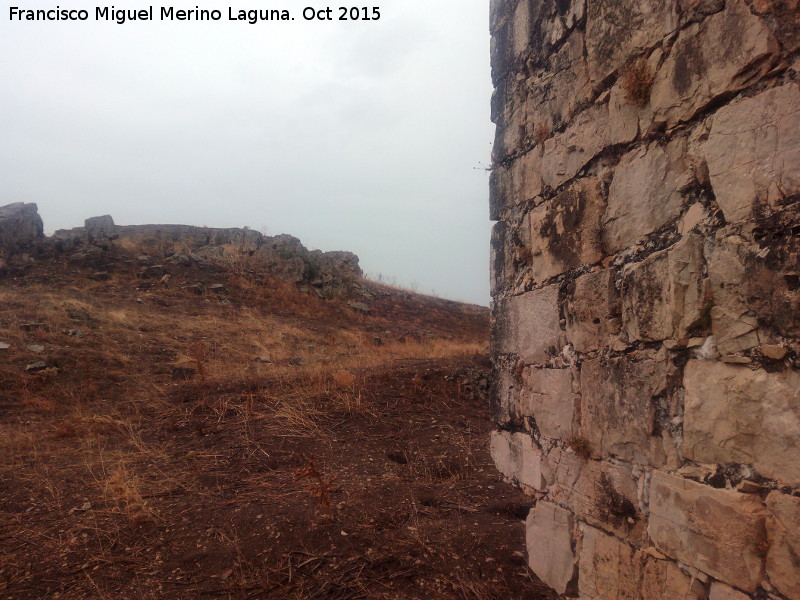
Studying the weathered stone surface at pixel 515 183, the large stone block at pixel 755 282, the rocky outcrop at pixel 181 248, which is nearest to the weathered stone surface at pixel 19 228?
the rocky outcrop at pixel 181 248

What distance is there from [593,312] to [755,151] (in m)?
0.84

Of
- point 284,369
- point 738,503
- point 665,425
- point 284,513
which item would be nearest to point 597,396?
point 665,425

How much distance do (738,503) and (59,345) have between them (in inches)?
405

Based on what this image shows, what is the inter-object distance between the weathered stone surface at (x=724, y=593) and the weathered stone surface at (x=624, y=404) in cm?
37

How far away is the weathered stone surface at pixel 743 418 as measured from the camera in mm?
1385

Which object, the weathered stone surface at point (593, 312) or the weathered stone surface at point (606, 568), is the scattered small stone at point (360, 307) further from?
the weathered stone surface at point (606, 568)

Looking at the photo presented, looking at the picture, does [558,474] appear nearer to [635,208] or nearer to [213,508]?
[635,208]

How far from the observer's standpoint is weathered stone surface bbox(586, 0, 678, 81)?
1880 mm

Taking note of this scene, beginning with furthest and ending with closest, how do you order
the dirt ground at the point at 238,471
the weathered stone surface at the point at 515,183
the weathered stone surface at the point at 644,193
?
the dirt ground at the point at 238,471, the weathered stone surface at the point at 515,183, the weathered stone surface at the point at 644,193

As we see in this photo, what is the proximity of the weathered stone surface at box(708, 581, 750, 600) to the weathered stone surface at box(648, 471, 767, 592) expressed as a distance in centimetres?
2

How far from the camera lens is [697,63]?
1.71 metres

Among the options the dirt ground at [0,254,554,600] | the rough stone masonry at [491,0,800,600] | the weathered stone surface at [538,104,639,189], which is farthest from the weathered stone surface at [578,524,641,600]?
the weathered stone surface at [538,104,639,189]

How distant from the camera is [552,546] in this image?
245 centimetres

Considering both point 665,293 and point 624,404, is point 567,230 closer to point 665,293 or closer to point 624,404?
point 665,293
